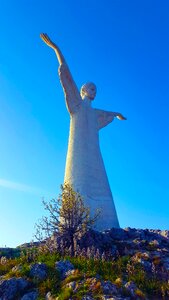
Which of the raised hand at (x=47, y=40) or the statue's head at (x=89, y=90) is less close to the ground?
the raised hand at (x=47, y=40)

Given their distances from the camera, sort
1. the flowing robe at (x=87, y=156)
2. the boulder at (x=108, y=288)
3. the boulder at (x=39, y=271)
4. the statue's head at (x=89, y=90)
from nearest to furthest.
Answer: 1. the boulder at (x=108, y=288)
2. the boulder at (x=39, y=271)
3. the flowing robe at (x=87, y=156)
4. the statue's head at (x=89, y=90)

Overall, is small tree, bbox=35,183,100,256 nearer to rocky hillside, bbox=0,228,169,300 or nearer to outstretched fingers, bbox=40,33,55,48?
rocky hillside, bbox=0,228,169,300

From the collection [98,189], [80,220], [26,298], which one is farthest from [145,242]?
[26,298]

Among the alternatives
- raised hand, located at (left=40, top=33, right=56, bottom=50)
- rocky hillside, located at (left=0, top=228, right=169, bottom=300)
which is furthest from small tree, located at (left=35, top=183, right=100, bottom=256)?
raised hand, located at (left=40, top=33, right=56, bottom=50)

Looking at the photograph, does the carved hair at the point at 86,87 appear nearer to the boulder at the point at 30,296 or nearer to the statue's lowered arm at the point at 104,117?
the statue's lowered arm at the point at 104,117

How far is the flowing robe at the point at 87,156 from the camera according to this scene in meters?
24.2

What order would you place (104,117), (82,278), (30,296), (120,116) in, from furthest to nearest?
Answer: (120,116) → (104,117) → (82,278) → (30,296)

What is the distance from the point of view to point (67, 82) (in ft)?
91.7

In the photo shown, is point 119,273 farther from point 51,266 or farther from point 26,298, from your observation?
point 26,298

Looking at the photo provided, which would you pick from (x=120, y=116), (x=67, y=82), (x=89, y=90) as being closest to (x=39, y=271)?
(x=67, y=82)

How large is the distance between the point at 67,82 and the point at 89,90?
205 centimetres

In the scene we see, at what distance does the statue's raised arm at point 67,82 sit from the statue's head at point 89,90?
993mm

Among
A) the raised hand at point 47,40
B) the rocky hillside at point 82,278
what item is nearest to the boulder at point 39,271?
the rocky hillside at point 82,278

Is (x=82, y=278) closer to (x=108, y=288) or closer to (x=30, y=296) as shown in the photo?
(x=108, y=288)
